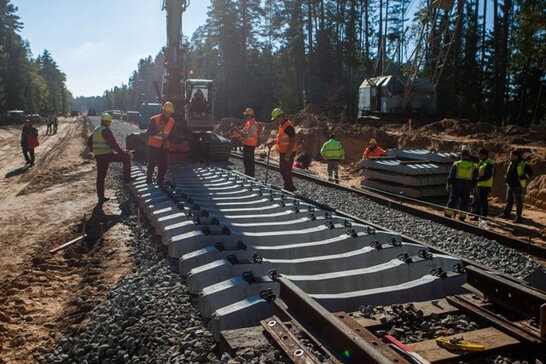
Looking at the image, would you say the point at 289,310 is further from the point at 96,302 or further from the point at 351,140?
the point at 351,140

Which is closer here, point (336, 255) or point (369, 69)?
point (336, 255)

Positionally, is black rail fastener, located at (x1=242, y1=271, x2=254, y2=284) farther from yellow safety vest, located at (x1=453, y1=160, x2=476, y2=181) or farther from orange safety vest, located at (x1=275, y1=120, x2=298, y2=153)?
yellow safety vest, located at (x1=453, y1=160, x2=476, y2=181)

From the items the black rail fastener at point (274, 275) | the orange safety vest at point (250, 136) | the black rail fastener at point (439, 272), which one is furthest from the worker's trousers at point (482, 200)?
the black rail fastener at point (274, 275)

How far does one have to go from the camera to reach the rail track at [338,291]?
3.20 m

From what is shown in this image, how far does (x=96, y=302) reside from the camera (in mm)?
5109

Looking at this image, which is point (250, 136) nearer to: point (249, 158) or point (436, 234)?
point (249, 158)

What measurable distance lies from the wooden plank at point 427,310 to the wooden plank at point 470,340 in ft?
1.20

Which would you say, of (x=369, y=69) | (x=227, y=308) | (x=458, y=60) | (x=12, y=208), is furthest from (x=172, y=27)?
(x=369, y=69)

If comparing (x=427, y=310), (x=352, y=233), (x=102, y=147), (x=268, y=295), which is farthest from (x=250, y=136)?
(x=427, y=310)

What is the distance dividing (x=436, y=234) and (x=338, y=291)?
431 centimetres

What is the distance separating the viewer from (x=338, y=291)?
4.48 meters

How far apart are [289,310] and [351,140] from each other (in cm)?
2054

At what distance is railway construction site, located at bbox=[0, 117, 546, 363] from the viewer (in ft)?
10.8

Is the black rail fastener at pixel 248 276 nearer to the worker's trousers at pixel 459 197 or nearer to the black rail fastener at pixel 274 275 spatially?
the black rail fastener at pixel 274 275
